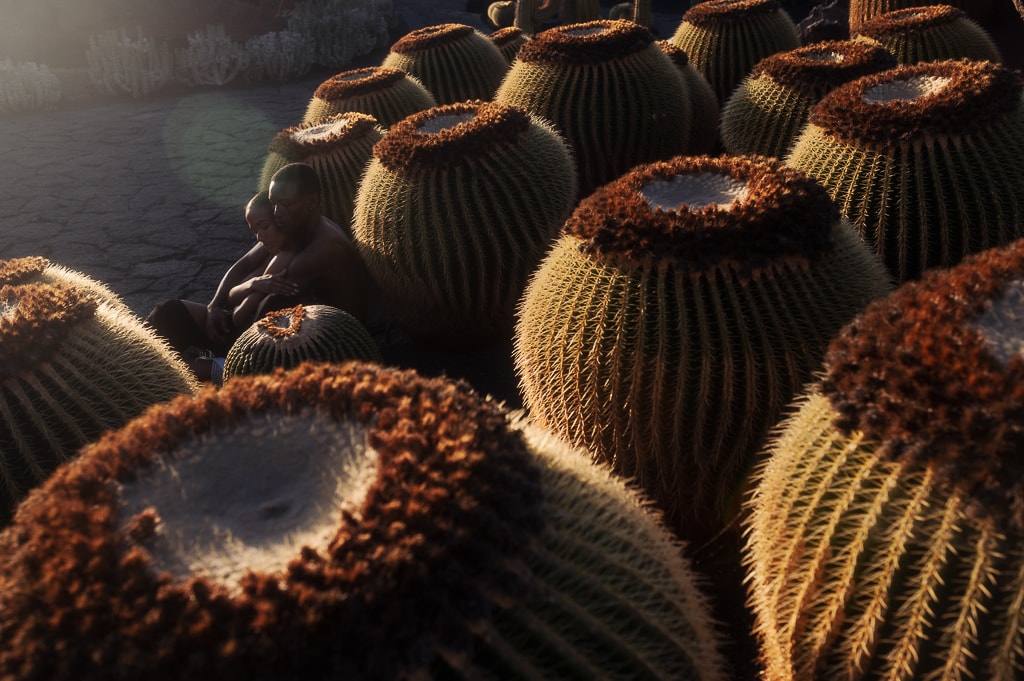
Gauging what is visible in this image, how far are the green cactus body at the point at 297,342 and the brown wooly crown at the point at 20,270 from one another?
83 centimetres

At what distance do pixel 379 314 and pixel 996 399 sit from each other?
411 cm

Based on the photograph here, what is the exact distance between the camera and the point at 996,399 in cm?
146

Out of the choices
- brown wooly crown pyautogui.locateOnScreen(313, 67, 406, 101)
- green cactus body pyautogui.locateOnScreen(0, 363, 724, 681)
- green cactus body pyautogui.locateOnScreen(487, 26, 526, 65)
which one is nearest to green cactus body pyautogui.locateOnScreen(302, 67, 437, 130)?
brown wooly crown pyautogui.locateOnScreen(313, 67, 406, 101)

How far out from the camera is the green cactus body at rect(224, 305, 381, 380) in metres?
3.56

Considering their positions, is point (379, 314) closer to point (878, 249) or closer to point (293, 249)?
point (293, 249)

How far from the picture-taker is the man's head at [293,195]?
177 inches

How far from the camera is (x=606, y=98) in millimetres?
4961

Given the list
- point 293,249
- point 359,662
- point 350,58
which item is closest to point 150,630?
point 359,662

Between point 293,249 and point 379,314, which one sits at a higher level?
point 293,249

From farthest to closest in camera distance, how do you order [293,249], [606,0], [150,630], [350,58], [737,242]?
[606,0] → [350,58] → [293,249] → [737,242] → [150,630]

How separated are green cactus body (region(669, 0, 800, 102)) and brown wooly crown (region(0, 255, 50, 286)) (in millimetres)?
4595

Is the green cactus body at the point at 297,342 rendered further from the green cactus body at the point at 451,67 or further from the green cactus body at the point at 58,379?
the green cactus body at the point at 451,67

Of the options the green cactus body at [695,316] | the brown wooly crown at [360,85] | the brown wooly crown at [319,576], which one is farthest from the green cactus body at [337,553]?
the brown wooly crown at [360,85]

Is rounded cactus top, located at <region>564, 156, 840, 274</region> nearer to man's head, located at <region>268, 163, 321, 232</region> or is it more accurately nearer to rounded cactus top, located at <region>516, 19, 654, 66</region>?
man's head, located at <region>268, 163, 321, 232</region>
